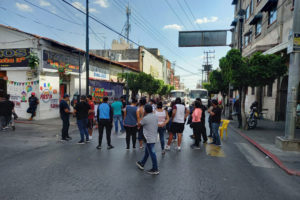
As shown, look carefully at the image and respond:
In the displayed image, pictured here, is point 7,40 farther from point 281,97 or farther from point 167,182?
point 281,97

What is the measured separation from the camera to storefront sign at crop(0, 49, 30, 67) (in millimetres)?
12845

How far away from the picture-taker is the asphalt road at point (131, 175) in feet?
12.1

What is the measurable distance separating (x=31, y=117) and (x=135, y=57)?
1224 inches

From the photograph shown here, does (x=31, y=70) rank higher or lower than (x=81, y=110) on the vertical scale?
higher

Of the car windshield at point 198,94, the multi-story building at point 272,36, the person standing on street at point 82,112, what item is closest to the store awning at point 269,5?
the multi-story building at point 272,36

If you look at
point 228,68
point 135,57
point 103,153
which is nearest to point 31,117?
point 103,153

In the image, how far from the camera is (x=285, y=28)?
45.9ft

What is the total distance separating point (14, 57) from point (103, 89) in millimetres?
6649

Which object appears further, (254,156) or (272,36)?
(272,36)

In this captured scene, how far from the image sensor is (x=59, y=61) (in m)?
14.3

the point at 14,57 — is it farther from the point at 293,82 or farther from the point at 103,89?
the point at 293,82

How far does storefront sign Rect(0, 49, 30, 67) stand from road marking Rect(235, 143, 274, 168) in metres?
13.3

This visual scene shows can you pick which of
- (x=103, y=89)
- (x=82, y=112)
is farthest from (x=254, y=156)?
(x=103, y=89)

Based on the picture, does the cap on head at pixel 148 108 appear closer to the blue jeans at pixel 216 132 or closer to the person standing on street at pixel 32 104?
the blue jeans at pixel 216 132
